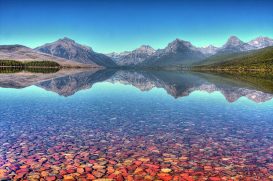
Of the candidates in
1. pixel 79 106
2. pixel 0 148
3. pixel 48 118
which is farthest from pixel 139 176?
pixel 79 106

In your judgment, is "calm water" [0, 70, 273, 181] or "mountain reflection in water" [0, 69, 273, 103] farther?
Answer: "mountain reflection in water" [0, 69, 273, 103]

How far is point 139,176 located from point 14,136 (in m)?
13.9

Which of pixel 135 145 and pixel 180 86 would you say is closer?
pixel 135 145

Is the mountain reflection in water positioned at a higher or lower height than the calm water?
higher

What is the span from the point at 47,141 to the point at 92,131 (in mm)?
4892

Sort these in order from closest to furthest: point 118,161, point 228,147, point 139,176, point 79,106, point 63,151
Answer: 1. point 139,176
2. point 118,161
3. point 63,151
4. point 228,147
5. point 79,106

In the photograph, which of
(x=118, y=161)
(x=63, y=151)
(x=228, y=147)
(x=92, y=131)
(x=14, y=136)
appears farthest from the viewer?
(x=92, y=131)

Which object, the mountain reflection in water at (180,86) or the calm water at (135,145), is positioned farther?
the mountain reflection in water at (180,86)

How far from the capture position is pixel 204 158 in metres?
20.5

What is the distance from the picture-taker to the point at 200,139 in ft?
84.5

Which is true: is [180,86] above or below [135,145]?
above

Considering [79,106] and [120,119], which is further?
[79,106]

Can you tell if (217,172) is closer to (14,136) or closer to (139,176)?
(139,176)

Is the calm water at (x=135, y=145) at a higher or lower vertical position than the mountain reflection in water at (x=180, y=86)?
lower
